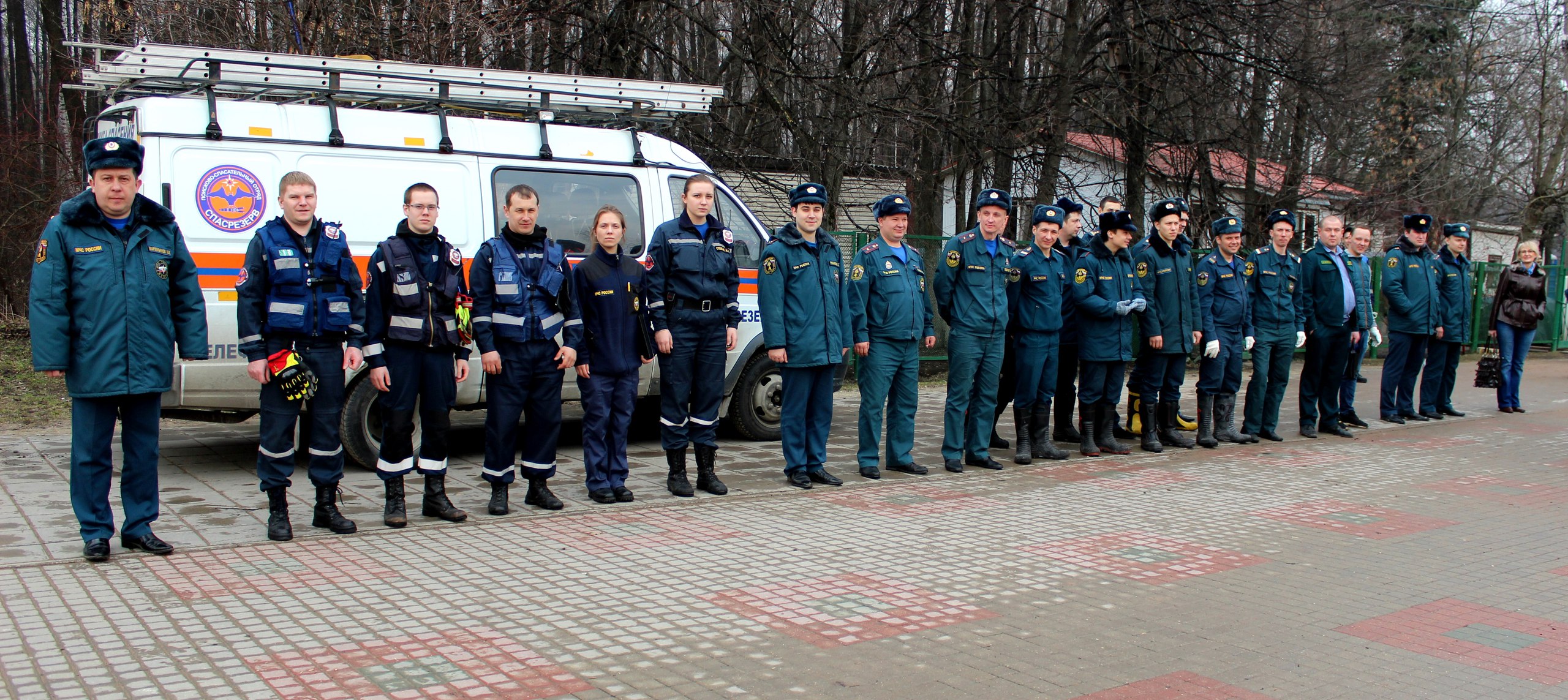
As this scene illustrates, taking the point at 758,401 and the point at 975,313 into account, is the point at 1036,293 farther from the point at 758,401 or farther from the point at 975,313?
the point at 758,401

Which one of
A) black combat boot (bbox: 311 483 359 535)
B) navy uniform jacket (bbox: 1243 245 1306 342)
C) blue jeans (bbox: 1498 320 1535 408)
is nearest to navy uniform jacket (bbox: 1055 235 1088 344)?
navy uniform jacket (bbox: 1243 245 1306 342)

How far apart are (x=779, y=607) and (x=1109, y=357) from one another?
5.15 m

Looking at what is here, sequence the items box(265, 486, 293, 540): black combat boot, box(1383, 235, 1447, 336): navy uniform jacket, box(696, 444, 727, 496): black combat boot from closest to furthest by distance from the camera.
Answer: box(265, 486, 293, 540): black combat boot < box(696, 444, 727, 496): black combat boot < box(1383, 235, 1447, 336): navy uniform jacket

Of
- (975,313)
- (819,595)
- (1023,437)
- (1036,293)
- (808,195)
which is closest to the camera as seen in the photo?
(819,595)

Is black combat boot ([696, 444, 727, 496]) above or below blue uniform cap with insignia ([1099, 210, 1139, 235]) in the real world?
below

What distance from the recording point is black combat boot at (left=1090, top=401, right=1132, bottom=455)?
9.65m

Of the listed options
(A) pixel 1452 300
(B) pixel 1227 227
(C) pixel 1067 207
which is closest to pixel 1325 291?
(B) pixel 1227 227

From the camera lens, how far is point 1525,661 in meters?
4.47

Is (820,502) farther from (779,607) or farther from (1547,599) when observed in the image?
(1547,599)

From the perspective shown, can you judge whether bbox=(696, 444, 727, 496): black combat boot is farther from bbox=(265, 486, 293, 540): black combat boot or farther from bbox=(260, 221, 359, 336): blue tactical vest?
bbox=(265, 486, 293, 540): black combat boot

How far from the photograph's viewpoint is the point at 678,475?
7.51m

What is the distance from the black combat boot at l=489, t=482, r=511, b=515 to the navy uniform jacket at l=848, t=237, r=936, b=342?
2581mm

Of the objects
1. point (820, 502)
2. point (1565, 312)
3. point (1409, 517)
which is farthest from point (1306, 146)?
point (820, 502)

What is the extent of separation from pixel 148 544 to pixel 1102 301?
6605 millimetres
